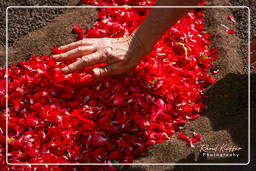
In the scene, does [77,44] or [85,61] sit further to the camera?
[77,44]

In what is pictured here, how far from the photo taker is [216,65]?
4.05 metres

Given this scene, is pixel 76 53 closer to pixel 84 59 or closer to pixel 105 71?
pixel 84 59

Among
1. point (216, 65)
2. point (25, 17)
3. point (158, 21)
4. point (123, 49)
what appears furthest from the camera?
point (25, 17)

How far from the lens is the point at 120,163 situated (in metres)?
3.29

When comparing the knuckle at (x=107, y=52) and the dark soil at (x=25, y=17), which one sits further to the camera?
the dark soil at (x=25, y=17)

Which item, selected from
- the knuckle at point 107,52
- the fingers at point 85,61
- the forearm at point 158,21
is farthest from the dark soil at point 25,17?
the forearm at point 158,21

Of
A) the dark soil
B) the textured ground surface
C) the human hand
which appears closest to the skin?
the human hand

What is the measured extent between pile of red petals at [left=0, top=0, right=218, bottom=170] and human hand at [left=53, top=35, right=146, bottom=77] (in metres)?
0.17

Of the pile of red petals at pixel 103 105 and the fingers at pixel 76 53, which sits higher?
the fingers at pixel 76 53

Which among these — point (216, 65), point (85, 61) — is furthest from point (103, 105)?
point (216, 65)

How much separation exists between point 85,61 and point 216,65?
53.9 inches

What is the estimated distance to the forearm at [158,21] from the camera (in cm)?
338

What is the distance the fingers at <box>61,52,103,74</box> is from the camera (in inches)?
138

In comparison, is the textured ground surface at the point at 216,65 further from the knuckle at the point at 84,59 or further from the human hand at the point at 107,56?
the knuckle at the point at 84,59
